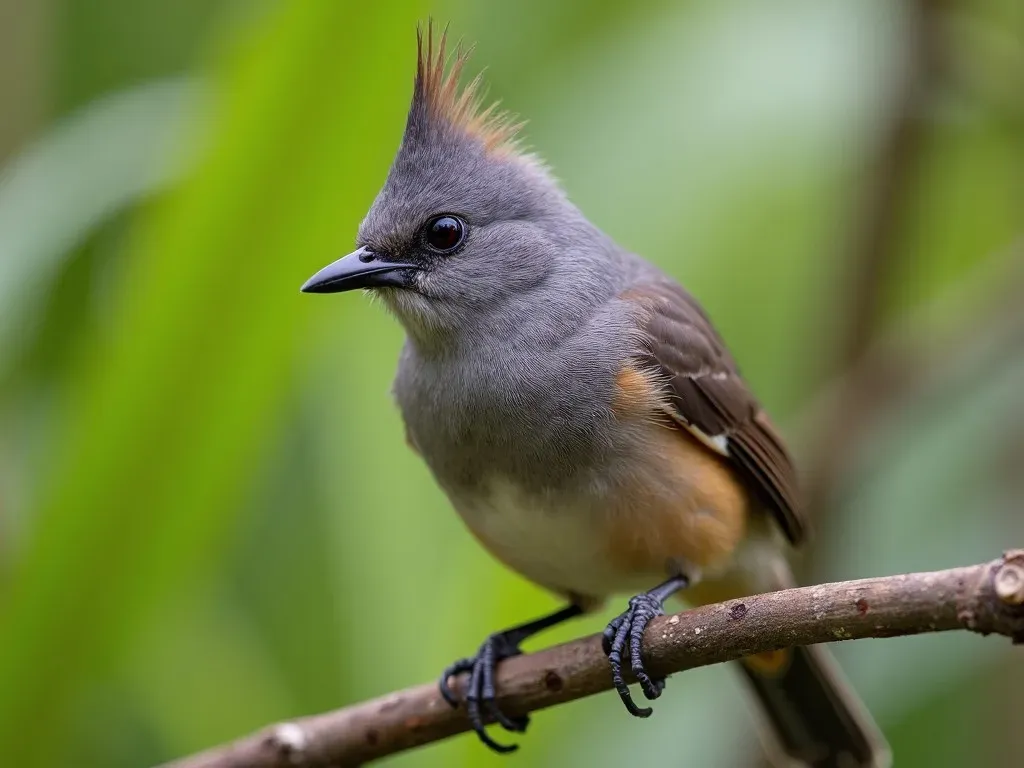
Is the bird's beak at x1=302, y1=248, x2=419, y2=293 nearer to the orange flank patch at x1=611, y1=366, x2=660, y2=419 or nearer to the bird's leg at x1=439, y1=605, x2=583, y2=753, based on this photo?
the orange flank patch at x1=611, y1=366, x2=660, y2=419

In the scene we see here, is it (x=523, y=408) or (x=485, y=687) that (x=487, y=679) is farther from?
(x=523, y=408)

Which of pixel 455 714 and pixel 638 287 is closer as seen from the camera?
pixel 455 714

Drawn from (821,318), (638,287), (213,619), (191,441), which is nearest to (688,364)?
(638,287)

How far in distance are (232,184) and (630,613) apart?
4.09ft

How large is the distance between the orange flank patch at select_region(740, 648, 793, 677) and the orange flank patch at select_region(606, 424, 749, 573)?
0.43 m

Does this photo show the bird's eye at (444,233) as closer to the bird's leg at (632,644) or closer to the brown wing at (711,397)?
the brown wing at (711,397)

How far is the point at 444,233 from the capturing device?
2842mm

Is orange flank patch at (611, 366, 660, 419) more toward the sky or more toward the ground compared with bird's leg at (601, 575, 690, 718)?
more toward the sky

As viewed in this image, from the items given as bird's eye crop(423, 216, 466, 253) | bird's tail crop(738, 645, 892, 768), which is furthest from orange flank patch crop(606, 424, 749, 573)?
bird's eye crop(423, 216, 466, 253)

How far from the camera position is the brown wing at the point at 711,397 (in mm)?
2811

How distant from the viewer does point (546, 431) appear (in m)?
2.59

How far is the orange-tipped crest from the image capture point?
2781mm

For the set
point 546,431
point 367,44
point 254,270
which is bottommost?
point 546,431

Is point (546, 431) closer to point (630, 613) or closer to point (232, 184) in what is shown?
point (630, 613)
